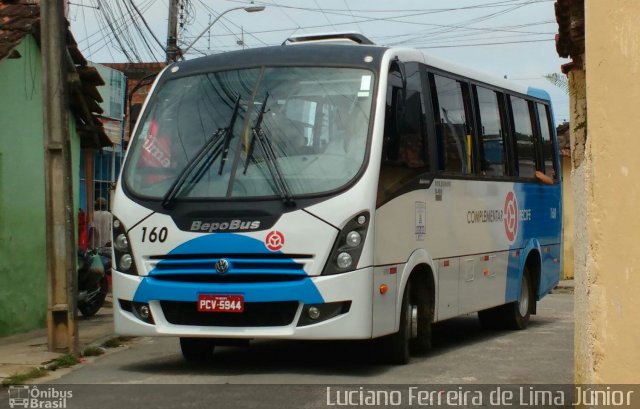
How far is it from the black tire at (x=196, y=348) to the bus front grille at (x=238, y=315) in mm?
972

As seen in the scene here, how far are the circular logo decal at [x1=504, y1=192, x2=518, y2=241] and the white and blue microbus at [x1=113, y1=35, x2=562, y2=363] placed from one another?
2109 millimetres

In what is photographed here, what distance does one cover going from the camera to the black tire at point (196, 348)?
1116 centimetres

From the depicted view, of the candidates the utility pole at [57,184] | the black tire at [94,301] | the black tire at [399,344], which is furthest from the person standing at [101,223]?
the black tire at [399,344]

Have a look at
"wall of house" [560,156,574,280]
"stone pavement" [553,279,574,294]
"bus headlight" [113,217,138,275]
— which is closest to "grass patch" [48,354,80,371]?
"bus headlight" [113,217,138,275]

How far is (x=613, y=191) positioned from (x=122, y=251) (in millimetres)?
5422

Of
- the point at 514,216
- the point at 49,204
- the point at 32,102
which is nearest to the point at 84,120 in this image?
the point at 32,102

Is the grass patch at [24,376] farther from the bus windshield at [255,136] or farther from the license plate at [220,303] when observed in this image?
the bus windshield at [255,136]

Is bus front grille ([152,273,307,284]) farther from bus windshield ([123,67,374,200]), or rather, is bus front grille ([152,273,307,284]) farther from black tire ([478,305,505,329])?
black tire ([478,305,505,329])

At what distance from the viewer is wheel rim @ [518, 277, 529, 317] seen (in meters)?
15.0

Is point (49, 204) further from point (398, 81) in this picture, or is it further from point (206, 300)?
point (398, 81)

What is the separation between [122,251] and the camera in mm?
10438

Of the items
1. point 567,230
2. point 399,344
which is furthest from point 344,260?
point 567,230

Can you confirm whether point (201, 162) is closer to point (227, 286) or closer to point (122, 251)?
point (122, 251)

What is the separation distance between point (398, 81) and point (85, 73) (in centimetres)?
673
